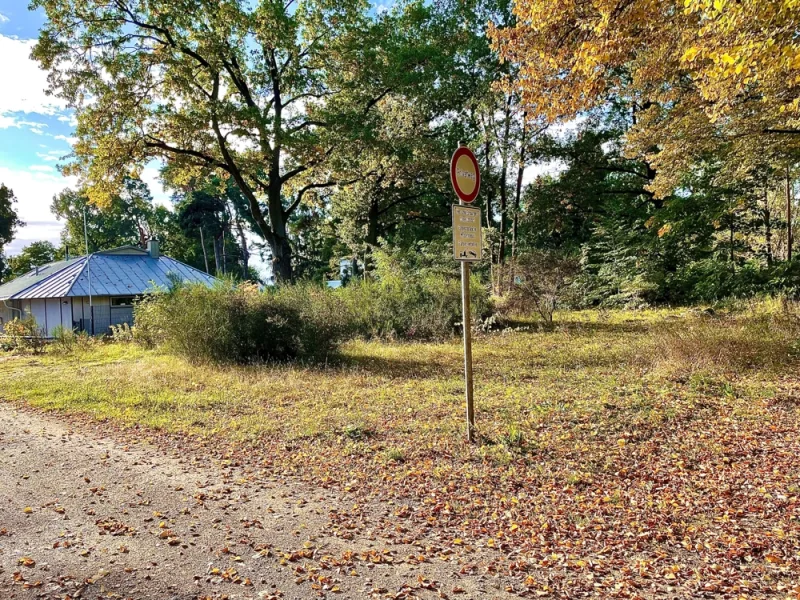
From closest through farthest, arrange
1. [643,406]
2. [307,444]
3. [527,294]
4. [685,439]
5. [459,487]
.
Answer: [459,487] → [685,439] → [307,444] → [643,406] → [527,294]

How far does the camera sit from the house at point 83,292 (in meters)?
25.0

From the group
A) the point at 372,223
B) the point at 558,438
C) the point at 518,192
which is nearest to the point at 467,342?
the point at 558,438

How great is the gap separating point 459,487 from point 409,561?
1.16 meters

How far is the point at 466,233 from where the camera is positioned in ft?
16.4

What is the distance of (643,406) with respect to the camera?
5.82 metres

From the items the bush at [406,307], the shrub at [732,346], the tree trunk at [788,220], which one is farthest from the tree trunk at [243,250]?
the shrub at [732,346]

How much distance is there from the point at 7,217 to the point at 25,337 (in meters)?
32.9

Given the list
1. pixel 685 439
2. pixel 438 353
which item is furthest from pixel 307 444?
pixel 438 353

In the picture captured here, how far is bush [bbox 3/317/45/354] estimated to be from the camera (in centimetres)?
1703

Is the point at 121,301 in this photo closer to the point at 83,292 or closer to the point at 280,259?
the point at 83,292

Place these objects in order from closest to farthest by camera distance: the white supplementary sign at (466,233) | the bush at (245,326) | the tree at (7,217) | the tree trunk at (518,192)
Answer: the white supplementary sign at (466,233) < the bush at (245,326) < the tree trunk at (518,192) < the tree at (7,217)

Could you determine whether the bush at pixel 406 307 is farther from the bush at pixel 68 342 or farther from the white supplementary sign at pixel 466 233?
the bush at pixel 68 342

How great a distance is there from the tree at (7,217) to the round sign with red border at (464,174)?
5013 centimetres

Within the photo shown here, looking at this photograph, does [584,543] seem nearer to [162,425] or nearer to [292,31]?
[162,425]
